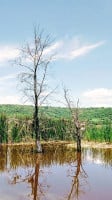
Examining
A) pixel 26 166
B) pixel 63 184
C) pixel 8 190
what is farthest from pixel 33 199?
pixel 26 166

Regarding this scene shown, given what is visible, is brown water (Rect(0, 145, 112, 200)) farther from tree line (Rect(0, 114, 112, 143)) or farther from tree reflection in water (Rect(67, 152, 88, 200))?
tree line (Rect(0, 114, 112, 143))

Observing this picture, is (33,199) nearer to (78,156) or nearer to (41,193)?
(41,193)

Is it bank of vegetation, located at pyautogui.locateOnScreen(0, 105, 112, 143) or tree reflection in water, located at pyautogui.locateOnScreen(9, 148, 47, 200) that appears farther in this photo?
bank of vegetation, located at pyautogui.locateOnScreen(0, 105, 112, 143)

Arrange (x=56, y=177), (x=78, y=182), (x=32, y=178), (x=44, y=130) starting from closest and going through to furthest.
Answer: (x=78, y=182), (x=32, y=178), (x=56, y=177), (x=44, y=130)

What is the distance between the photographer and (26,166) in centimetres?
2241

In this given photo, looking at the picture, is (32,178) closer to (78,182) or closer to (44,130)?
(78,182)

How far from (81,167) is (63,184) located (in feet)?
18.3

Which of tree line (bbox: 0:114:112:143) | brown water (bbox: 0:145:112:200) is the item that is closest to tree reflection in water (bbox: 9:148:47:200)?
brown water (bbox: 0:145:112:200)

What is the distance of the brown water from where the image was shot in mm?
14500

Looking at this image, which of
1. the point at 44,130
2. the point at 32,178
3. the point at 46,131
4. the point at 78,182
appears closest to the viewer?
the point at 78,182

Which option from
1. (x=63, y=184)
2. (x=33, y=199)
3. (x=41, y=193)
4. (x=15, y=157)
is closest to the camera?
(x=33, y=199)

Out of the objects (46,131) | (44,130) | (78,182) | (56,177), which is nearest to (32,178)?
(56,177)

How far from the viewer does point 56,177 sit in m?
18.9

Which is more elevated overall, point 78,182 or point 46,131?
point 46,131
